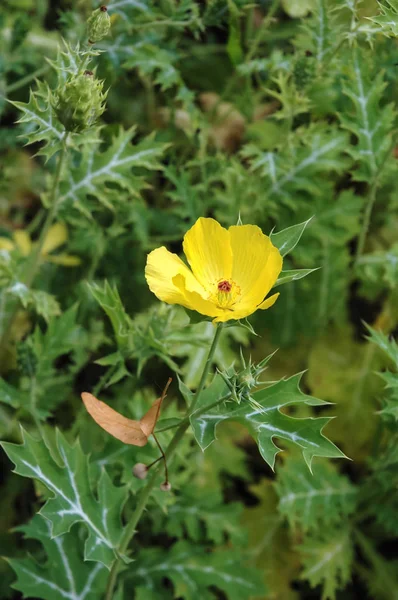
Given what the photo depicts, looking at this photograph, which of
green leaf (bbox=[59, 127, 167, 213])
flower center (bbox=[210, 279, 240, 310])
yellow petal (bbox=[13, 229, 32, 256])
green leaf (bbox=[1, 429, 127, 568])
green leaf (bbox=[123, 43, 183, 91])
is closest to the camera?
flower center (bbox=[210, 279, 240, 310])

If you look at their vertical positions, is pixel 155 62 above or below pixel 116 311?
above

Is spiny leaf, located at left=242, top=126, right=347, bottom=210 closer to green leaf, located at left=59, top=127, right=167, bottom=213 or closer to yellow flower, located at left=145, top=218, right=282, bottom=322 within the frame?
green leaf, located at left=59, top=127, right=167, bottom=213

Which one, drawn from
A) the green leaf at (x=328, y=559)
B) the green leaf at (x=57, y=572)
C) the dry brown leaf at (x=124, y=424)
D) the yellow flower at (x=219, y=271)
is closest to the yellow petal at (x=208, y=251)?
the yellow flower at (x=219, y=271)

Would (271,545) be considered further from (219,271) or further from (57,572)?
(219,271)

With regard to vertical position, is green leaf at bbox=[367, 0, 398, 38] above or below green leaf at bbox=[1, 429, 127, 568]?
above

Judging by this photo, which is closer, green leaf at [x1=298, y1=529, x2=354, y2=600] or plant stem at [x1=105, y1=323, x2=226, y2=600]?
plant stem at [x1=105, y1=323, x2=226, y2=600]

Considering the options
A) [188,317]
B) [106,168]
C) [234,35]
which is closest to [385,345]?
[188,317]

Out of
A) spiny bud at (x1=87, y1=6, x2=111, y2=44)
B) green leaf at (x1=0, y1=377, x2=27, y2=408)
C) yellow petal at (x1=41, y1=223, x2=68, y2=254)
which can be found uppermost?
spiny bud at (x1=87, y1=6, x2=111, y2=44)

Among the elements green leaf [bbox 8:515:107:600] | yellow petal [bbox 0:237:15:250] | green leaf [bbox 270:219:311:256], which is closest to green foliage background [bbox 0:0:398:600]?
green leaf [bbox 8:515:107:600]
